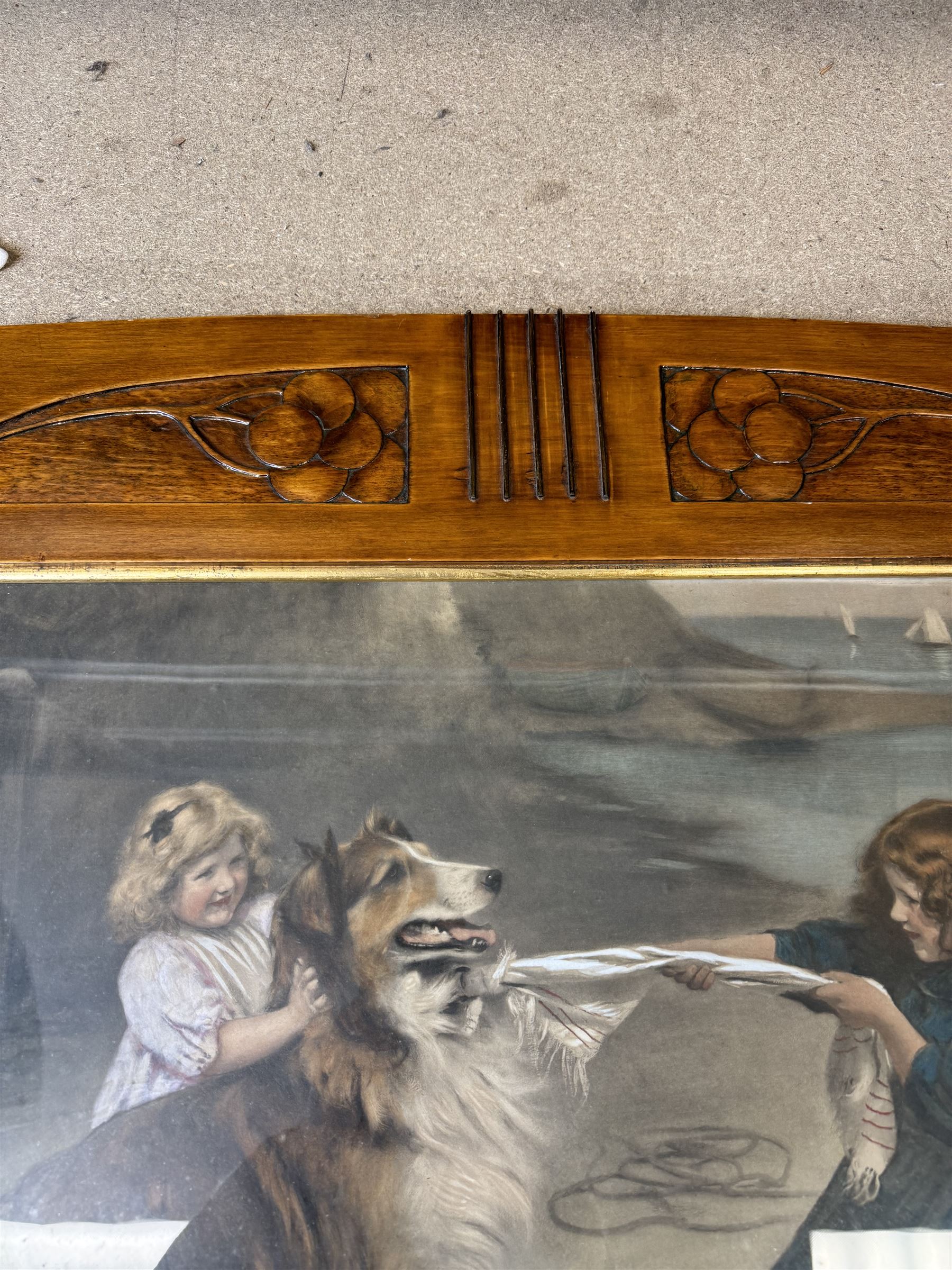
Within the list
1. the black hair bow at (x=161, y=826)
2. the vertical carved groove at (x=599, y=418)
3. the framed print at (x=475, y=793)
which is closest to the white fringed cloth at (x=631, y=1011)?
the framed print at (x=475, y=793)

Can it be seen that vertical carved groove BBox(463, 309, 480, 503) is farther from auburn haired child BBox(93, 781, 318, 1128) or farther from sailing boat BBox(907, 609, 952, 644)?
sailing boat BBox(907, 609, 952, 644)

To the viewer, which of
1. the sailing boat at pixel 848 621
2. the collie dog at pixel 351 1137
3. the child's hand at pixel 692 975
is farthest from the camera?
the sailing boat at pixel 848 621

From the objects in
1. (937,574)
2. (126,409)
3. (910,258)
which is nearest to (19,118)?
(126,409)

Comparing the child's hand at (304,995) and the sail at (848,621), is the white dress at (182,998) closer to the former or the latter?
the child's hand at (304,995)

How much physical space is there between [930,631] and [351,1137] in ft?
4.96

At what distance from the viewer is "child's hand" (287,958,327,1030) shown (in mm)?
1682

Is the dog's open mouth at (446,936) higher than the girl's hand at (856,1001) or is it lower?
higher

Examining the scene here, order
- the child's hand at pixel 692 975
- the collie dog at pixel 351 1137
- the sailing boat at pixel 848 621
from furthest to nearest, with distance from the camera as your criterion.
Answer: the sailing boat at pixel 848 621, the child's hand at pixel 692 975, the collie dog at pixel 351 1137

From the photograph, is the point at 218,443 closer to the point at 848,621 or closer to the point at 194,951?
the point at 194,951

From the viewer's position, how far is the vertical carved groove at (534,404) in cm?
197

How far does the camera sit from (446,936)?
5.70 feet

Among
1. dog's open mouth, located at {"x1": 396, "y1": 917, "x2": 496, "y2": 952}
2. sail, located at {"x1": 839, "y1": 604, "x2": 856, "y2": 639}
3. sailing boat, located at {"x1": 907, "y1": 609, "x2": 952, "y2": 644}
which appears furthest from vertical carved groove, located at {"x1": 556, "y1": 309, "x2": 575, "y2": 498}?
dog's open mouth, located at {"x1": 396, "y1": 917, "x2": 496, "y2": 952}

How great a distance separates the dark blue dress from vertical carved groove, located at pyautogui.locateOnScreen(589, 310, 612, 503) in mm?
967

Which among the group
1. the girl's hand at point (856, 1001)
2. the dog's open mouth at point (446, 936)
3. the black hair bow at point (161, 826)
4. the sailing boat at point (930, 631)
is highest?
the sailing boat at point (930, 631)
